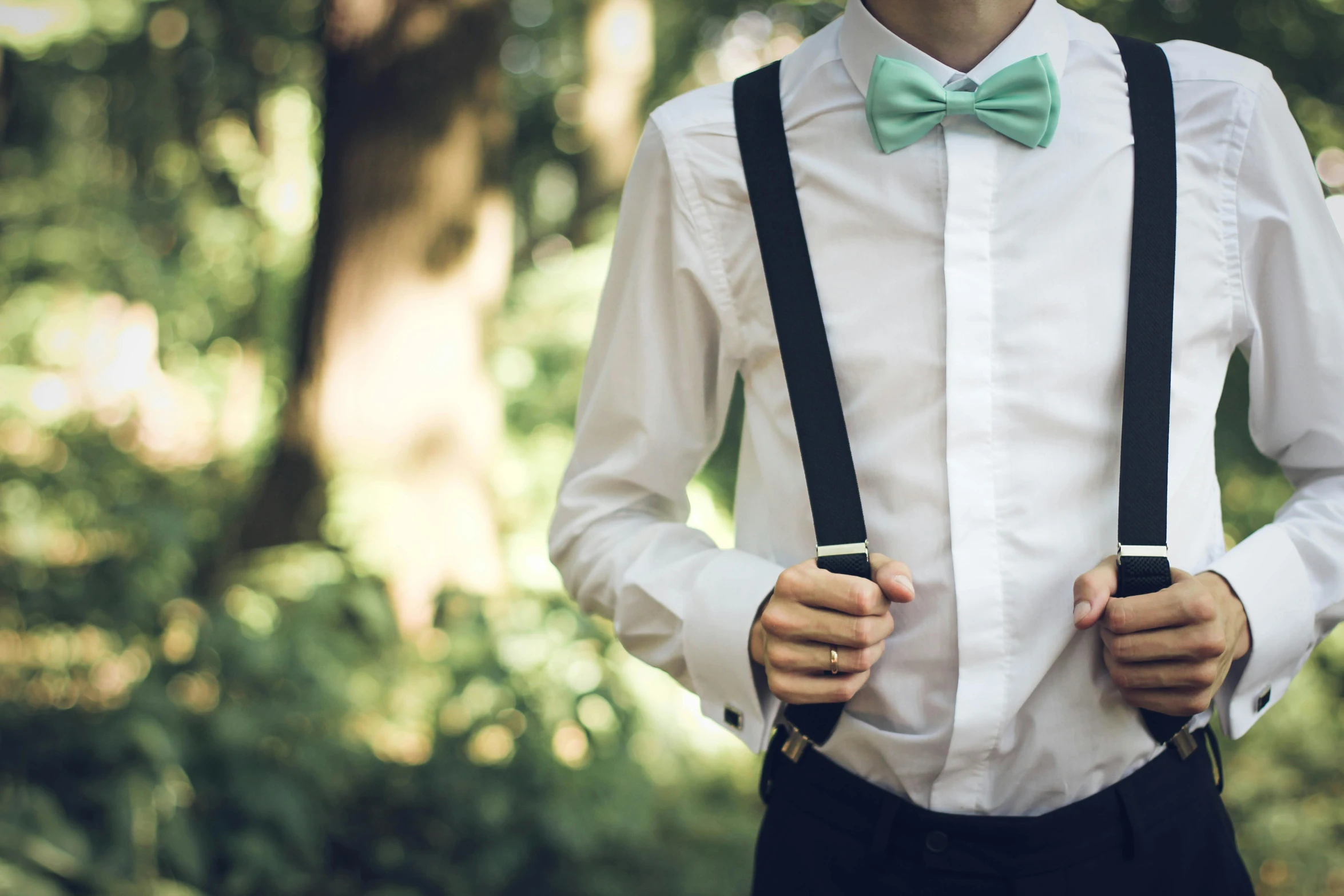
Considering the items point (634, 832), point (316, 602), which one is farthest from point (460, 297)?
point (634, 832)

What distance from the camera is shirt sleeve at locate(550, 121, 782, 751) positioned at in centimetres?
123

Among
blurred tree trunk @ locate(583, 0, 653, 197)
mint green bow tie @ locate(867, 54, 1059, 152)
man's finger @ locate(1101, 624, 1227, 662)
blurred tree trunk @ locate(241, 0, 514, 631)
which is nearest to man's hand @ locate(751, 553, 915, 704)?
man's finger @ locate(1101, 624, 1227, 662)

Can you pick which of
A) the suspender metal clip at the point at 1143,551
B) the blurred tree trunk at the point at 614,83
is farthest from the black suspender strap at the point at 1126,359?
the blurred tree trunk at the point at 614,83

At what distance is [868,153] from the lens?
3.92 ft

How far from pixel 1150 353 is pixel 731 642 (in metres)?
0.57

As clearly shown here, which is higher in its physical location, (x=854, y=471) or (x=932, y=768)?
(x=854, y=471)

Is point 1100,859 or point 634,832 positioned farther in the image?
point 634,832

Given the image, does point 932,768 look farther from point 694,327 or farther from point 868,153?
point 868,153

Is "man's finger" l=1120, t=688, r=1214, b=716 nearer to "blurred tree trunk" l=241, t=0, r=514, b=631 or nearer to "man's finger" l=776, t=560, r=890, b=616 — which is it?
"man's finger" l=776, t=560, r=890, b=616

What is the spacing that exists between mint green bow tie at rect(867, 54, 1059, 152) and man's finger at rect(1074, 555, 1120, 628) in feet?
1.58

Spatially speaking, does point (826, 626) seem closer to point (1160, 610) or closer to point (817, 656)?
point (817, 656)

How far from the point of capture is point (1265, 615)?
1.11 metres

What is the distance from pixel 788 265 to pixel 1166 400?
44 cm

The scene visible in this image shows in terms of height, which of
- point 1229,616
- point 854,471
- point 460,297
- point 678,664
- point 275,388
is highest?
point 854,471
